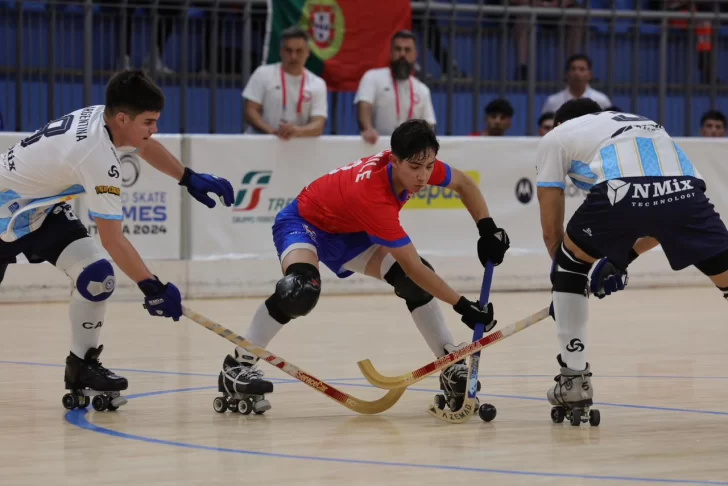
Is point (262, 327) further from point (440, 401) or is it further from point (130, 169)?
point (130, 169)

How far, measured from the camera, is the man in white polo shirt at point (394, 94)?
38.6 feet

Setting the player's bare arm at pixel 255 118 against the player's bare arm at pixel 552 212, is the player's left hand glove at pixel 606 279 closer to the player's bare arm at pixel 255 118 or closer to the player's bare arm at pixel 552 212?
the player's bare arm at pixel 552 212

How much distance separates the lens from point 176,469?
4512 millimetres

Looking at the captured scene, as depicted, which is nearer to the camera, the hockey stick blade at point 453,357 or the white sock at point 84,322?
the hockey stick blade at point 453,357

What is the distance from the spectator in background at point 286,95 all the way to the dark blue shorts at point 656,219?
6.46 meters

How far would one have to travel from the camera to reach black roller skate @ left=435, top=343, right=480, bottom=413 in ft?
19.2

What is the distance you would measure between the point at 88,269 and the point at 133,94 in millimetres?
840

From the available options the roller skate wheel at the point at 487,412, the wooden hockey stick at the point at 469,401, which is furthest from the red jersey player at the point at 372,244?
the roller skate wheel at the point at 487,412

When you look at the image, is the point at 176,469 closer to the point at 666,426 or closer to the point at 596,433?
the point at 596,433

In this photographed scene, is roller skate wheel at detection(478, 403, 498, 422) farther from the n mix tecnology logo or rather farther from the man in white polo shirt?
the man in white polo shirt

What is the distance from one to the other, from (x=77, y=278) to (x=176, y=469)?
1.56m

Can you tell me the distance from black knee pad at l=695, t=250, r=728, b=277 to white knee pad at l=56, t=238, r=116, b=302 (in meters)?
2.66

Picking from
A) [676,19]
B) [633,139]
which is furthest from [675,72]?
[633,139]

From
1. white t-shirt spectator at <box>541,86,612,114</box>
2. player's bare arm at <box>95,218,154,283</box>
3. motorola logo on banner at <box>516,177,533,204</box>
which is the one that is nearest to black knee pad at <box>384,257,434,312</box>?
player's bare arm at <box>95,218,154,283</box>
